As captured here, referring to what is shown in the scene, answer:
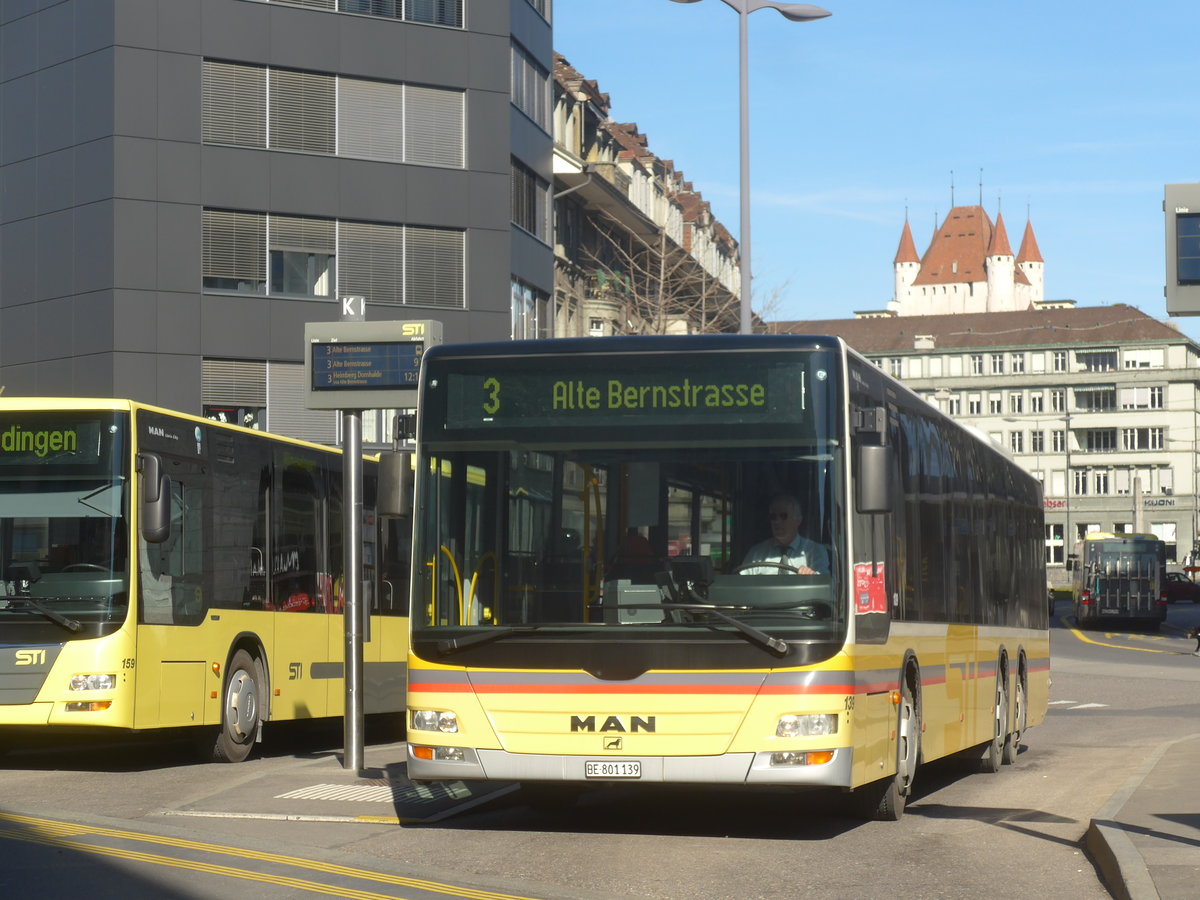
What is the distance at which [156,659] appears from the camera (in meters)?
15.4

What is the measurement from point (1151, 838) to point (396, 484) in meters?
4.62

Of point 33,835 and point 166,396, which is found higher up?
point 166,396

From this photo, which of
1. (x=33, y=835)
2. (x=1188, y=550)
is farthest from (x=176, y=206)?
(x=1188, y=550)

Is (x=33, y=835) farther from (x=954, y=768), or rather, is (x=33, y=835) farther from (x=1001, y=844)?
(x=954, y=768)

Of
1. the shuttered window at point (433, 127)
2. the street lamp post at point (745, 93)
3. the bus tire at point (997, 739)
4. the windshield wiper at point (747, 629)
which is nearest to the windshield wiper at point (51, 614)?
the windshield wiper at point (747, 629)

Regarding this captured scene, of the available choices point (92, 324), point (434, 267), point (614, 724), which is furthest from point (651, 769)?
point (434, 267)

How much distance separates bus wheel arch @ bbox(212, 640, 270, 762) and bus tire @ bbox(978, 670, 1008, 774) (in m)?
6.47

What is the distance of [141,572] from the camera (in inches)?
597

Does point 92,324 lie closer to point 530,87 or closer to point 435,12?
point 435,12

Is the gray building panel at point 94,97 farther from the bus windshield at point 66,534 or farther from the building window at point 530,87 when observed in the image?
the bus windshield at point 66,534

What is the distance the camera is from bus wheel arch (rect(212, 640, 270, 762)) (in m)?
16.8

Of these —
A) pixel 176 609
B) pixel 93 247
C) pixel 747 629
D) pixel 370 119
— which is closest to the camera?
pixel 747 629

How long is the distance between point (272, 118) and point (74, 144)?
162 inches

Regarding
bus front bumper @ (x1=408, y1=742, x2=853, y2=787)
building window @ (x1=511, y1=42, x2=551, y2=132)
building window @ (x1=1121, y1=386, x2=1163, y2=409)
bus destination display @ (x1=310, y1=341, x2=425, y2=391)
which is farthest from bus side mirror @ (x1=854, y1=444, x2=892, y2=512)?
building window @ (x1=1121, y1=386, x2=1163, y2=409)
